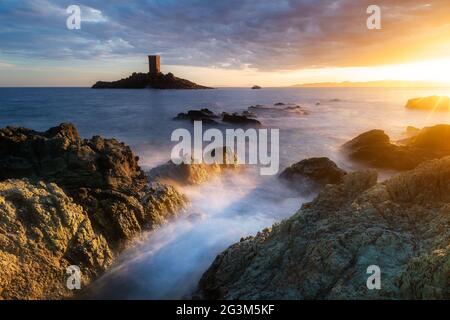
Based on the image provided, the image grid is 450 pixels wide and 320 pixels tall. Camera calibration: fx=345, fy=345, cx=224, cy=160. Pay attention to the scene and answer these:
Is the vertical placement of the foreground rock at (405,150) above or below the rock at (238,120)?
below

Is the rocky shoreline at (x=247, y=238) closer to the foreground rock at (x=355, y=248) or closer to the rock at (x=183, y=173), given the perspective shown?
the foreground rock at (x=355, y=248)

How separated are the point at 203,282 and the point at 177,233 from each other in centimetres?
439

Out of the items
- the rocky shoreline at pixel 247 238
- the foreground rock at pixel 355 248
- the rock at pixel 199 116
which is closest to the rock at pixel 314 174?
the rocky shoreline at pixel 247 238

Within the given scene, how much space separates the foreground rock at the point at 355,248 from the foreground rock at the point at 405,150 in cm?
1788

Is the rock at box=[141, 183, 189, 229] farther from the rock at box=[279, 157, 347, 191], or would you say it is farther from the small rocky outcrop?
the small rocky outcrop

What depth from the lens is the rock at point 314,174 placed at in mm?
19703

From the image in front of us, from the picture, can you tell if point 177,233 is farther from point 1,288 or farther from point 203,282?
point 1,288

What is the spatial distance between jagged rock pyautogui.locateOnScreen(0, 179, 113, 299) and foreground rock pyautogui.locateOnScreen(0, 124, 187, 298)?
0.02 meters

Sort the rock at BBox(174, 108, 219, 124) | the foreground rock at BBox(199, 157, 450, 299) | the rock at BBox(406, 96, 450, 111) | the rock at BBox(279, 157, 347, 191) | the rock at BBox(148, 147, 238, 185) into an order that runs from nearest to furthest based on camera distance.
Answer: the foreground rock at BBox(199, 157, 450, 299)
the rock at BBox(148, 147, 238, 185)
the rock at BBox(279, 157, 347, 191)
the rock at BBox(174, 108, 219, 124)
the rock at BBox(406, 96, 450, 111)

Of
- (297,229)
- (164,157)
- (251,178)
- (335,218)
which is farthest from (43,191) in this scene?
A: (164,157)

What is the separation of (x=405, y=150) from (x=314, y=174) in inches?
390

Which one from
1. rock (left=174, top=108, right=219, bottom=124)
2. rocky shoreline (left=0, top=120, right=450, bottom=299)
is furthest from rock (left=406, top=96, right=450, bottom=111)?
rocky shoreline (left=0, top=120, right=450, bottom=299)

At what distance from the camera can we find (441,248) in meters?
5.78

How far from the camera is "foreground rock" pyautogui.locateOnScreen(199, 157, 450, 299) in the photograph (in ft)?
18.3
